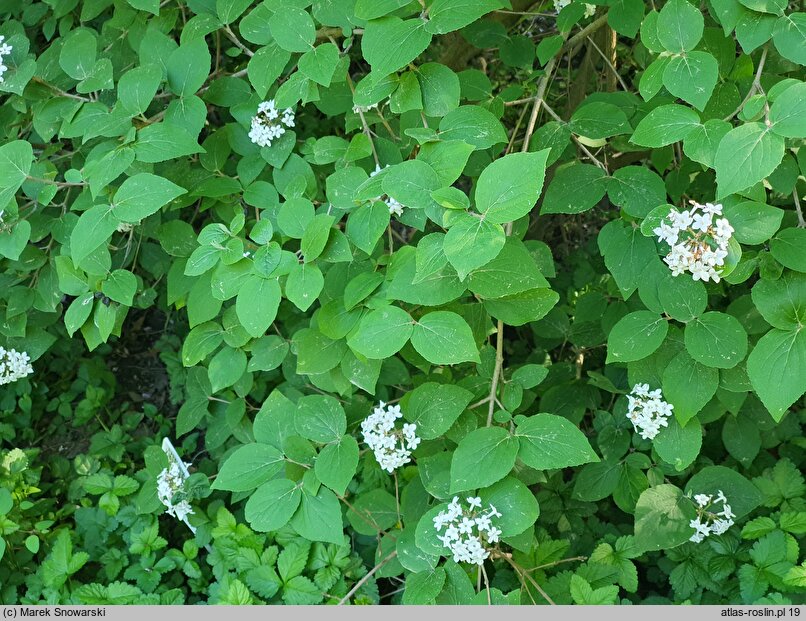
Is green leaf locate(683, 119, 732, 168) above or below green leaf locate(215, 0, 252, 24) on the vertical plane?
below

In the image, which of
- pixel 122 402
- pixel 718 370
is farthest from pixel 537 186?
pixel 122 402

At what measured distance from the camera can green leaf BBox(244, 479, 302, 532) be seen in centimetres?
177

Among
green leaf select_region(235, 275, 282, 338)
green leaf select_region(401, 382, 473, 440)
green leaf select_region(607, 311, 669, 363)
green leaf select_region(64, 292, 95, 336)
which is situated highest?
green leaf select_region(235, 275, 282, 338)

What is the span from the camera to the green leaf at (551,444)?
158 centimetres

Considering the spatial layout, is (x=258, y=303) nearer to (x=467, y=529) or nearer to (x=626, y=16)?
(x=467, y=529)

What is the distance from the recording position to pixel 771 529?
2318 millimetres

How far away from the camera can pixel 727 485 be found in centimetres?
222

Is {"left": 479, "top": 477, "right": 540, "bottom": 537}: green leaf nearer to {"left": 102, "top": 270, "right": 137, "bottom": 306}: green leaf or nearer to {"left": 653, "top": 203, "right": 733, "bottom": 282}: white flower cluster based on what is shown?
{"left": 653, "top": 203, "right": 733, "bottom": 282}: white flower cluster

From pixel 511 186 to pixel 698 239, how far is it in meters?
0.42

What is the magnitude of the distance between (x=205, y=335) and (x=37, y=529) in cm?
120

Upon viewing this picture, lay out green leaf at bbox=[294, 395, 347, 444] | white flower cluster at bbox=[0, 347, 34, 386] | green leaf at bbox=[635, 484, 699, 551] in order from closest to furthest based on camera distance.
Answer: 1. green leaf at bbox=[294, 395, 347, 444]
2. green leaf at bbox=[635, 484, 699, 551]
3. white flower cluster at bbox=[0, 347, 34, 386]

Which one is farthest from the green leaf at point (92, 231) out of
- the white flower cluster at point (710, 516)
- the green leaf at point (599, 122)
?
the white flower cluster at point (710, 516)

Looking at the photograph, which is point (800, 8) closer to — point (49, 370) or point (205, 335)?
point (205, 335)

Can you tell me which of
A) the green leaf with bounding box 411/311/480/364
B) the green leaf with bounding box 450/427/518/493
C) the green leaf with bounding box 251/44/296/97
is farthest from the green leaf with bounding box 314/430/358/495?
the green leaf with bounding box 251/44/296/97
